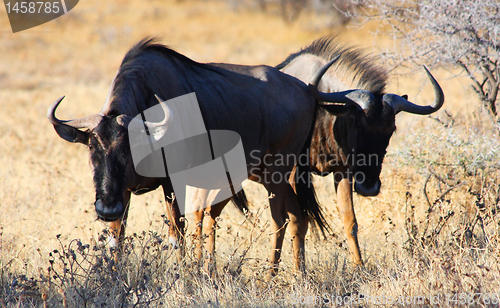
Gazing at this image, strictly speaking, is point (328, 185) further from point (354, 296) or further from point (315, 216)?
point (354, 296)

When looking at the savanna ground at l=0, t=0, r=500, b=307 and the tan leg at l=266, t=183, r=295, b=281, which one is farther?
the tan leg at l=266, t=183, r=295, b=281

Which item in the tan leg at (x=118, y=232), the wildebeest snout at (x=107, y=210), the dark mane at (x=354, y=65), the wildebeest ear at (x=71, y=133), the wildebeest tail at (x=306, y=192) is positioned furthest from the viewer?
the dark mane at (x=354, y=65)

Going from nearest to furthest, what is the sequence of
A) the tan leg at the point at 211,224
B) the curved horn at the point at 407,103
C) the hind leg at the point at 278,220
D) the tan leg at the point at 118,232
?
the tan leg at the point at 118,232 → the tan leg at the point at 211,224 → the hind leg at the point at 278,220 → the curved horn at the point at 407,103

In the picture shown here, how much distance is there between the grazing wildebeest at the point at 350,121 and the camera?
4.21 m

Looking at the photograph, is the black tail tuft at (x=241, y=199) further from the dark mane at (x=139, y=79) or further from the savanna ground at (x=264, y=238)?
the dark mane at (x=139, y=79)

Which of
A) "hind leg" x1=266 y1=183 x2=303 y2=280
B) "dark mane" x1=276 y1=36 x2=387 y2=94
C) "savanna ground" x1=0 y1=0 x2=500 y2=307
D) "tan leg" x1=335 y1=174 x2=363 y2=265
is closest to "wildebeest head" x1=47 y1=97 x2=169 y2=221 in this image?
"savanna ground" x1=0 y1=0 x2=500 y2=307

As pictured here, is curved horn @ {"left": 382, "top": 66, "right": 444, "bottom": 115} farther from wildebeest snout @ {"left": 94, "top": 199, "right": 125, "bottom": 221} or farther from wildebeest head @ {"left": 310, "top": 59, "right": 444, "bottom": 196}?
wildebeest snout @ {"left": 94, "top": 199, "right": 125, "bottom": 221}

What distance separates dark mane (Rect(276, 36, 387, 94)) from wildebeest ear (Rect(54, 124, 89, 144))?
283cm

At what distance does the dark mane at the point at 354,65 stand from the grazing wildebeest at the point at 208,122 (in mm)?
568

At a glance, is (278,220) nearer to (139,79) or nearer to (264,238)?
(264,238)

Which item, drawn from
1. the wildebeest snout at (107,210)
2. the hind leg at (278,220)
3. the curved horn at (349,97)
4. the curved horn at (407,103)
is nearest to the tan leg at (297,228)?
the hind leg at (278,220)

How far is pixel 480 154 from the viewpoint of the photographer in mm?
4312

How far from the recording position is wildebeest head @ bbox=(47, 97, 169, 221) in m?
2.95

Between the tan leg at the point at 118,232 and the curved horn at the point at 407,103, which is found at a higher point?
the curved horn at the point at 407,103
